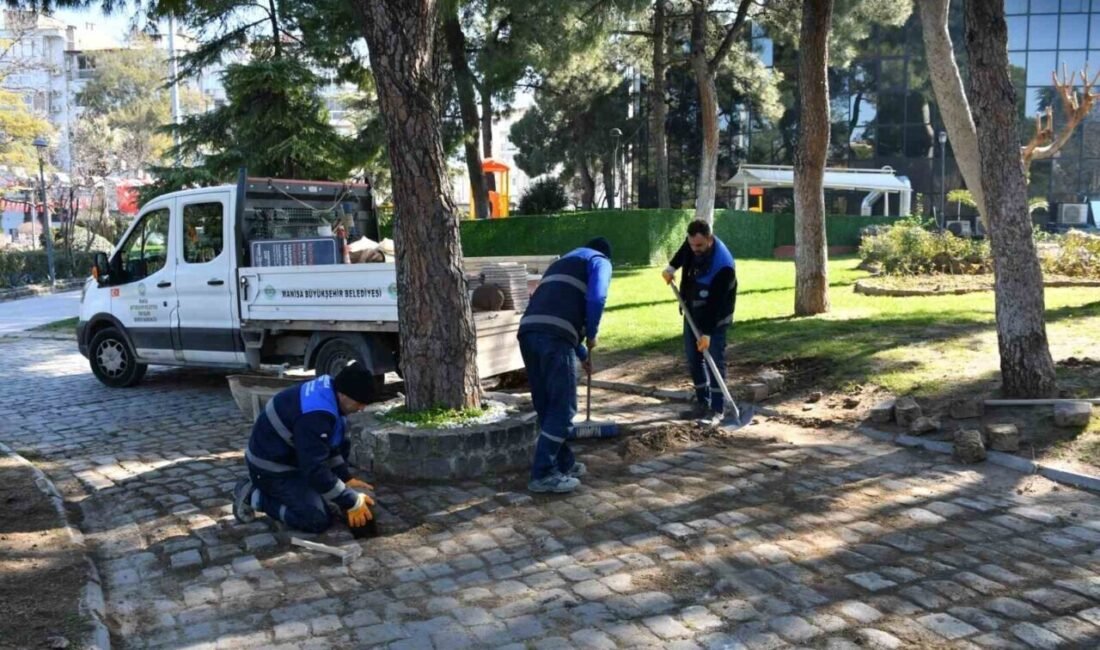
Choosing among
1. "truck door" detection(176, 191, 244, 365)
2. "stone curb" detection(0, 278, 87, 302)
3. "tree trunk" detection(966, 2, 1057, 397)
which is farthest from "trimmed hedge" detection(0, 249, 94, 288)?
"tree trunk" detection(966, 2, 1057, 397)

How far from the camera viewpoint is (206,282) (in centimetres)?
994

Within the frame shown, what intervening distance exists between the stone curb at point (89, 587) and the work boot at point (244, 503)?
0.79 m

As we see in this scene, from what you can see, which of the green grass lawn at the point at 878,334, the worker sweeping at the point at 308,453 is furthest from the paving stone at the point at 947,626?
the green grass lawn at the point at 878,334

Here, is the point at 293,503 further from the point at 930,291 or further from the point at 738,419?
the point at 930,291

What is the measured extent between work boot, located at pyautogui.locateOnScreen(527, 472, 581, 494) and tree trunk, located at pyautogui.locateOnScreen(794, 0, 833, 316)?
6751 millimetres

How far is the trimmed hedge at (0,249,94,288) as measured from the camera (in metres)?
27.8

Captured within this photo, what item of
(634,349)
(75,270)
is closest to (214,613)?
(634,349)

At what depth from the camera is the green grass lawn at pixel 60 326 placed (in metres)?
17.2

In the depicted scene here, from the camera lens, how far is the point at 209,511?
5758mm

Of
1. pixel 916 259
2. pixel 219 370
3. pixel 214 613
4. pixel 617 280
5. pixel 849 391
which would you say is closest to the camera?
pixel 214 613

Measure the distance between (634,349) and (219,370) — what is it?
17.9ft

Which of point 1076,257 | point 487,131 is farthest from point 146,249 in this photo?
point 487,131

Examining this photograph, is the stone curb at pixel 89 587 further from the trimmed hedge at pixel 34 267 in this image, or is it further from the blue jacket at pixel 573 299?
the trimmed hedge at pixel 34 267

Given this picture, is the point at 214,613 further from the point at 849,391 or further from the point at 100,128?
the point at 100,128
